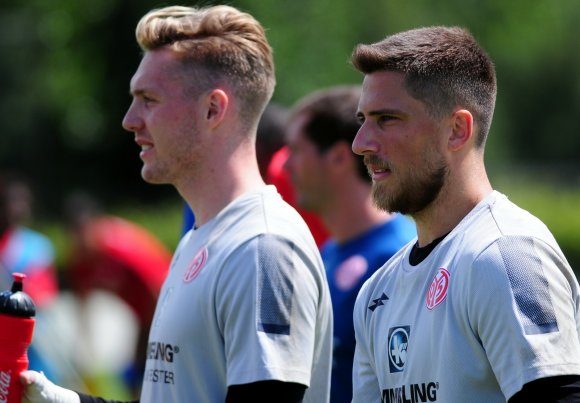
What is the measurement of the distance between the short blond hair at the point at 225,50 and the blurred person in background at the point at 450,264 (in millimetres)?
693

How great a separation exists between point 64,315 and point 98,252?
641 cm

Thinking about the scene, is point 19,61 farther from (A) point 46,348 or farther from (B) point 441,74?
(B) point 441,74

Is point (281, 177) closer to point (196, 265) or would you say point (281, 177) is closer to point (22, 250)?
point (196, 265)

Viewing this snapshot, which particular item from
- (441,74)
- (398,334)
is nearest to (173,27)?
(441,74)

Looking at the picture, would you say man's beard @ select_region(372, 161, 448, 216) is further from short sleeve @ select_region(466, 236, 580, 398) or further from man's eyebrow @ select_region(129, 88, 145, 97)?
man's eyebrow @ select_region(129, 88, 145, 97)

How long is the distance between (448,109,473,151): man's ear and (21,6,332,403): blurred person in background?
0.65m

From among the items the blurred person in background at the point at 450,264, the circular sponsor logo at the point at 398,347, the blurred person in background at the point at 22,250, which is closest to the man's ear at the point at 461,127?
the blurred person in background at the point at 450,264

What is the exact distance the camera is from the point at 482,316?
289 cm

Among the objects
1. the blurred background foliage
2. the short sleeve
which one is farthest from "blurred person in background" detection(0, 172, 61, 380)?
the blurred background foliage

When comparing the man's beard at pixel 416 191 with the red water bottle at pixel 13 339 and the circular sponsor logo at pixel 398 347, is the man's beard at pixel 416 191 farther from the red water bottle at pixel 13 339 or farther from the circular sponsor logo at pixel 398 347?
the red water bottle at pixel 13 339

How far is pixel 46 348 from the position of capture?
30.3 feet

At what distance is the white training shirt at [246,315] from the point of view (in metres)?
3.42

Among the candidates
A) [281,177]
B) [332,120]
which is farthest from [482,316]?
[281,177]

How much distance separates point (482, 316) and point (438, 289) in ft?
0.71
